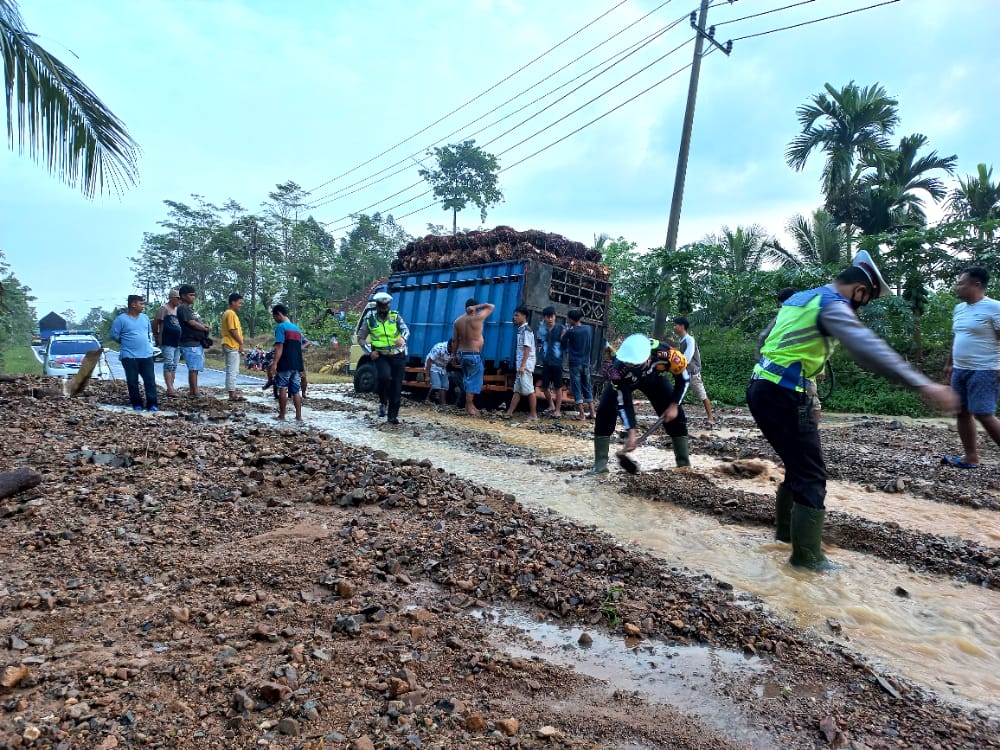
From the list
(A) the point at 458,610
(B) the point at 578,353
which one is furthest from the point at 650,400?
(A) the point at 458,610

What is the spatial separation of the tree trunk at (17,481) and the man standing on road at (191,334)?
5961mm

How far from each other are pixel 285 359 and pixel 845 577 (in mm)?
7151

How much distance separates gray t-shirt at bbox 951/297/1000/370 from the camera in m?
5.95

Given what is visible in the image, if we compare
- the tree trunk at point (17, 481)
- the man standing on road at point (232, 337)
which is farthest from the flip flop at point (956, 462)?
the man standing on road at point (232, 337)

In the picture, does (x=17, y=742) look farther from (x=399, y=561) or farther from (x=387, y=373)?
(x=387, y=373)

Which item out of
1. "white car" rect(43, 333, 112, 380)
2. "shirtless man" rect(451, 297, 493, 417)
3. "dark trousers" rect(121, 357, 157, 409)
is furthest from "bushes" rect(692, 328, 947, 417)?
"white car" rect(43, 333, 112, 380)

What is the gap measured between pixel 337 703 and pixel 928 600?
3.18m

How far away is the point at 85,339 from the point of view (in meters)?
19.7

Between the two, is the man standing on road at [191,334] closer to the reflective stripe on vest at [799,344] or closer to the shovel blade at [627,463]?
the shovel blade at [627,463]

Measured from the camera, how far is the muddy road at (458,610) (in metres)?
2.05

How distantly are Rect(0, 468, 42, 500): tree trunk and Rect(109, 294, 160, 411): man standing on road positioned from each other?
4841mm

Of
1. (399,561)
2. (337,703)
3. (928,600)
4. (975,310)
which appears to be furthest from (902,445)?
(337,703)

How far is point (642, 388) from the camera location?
248 inches

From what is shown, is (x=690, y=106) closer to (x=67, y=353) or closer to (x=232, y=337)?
(x=232, y=337)
